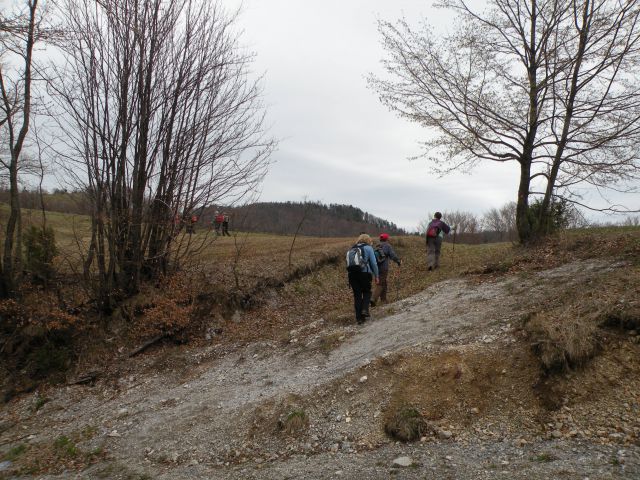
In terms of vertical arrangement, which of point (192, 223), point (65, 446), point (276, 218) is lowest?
point (65, 446)

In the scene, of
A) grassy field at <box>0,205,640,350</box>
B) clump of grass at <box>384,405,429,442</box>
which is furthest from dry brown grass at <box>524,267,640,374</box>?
grassy field at <box>0,205,640,350</box>

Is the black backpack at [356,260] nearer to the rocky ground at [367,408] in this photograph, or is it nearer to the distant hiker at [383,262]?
the rocky ground at [367,408]

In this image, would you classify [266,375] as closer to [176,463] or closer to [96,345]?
[176,463]

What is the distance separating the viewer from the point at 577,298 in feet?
24.1

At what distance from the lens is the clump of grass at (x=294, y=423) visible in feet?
19.5

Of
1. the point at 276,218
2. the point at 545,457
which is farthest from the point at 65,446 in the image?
the point at 276,218

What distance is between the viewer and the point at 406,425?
211 inches

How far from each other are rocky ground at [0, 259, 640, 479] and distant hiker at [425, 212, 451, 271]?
4.13 meters

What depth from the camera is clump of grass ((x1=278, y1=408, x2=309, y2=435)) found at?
5936 millimetres

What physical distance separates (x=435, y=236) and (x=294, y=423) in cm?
904

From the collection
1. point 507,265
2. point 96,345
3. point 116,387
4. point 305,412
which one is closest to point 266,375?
point 305,412

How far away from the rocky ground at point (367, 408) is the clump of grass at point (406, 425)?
0.30 ft

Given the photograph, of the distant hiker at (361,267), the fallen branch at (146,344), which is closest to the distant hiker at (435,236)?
the distant hiker at (361,267)

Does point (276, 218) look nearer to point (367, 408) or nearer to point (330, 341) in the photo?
point (330, 341)
